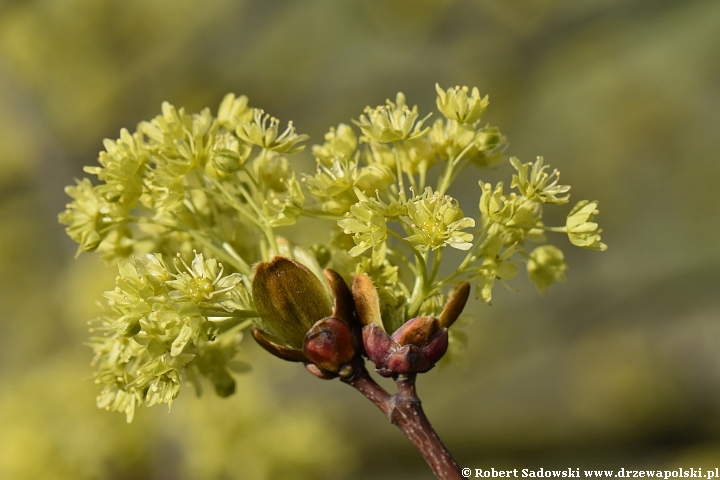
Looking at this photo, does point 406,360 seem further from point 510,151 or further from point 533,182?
point 510,151

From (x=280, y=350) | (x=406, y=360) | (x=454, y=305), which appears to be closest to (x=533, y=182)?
(x=454, y=305)

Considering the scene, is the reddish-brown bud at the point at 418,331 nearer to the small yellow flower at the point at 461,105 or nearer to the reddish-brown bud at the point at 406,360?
the reddish-brown bud at the point at 406,360

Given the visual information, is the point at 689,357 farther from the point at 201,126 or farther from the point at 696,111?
the point at 201,126

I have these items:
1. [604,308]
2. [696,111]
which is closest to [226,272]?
A: [604,308]

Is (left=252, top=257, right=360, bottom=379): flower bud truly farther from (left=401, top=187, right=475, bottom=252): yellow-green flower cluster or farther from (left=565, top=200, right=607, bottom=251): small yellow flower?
(left=565, top=200, right=607, bottom=251): small yellow flower

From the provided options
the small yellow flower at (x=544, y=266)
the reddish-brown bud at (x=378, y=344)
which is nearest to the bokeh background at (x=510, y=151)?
the small yellow flower at (x=544, y=266)
